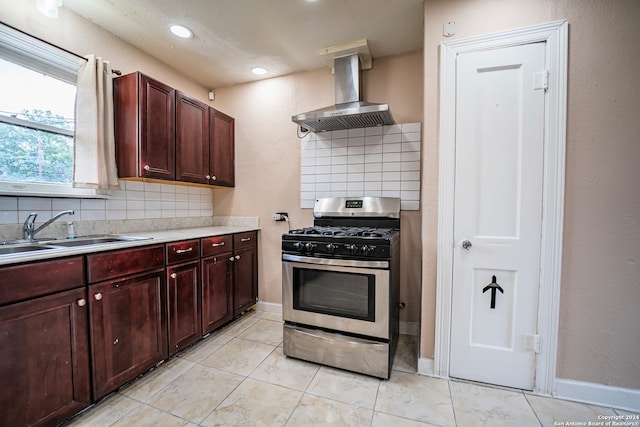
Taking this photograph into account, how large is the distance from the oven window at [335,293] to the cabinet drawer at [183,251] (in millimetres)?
794

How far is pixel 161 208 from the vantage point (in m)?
2.50

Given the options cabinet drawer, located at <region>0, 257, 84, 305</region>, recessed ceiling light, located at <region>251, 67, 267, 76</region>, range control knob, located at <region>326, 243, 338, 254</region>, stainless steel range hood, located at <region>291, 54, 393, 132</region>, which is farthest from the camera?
recessed ceiling light, located at <region>251, 67, 267, 76</region>

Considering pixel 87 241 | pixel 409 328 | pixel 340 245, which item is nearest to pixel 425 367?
pixel 409 328

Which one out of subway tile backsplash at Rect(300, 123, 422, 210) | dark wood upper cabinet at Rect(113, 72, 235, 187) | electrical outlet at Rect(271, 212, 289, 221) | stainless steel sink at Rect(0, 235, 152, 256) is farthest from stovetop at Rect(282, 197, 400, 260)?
stainless steel sink at Rect(0, 235, 152, 256)

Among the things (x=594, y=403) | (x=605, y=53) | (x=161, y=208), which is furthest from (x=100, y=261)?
(x=605, y=53)

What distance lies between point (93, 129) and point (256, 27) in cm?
139

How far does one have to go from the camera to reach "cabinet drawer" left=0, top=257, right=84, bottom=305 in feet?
3.69

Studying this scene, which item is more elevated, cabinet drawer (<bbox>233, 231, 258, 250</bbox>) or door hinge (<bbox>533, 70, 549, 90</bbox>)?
door hinge (<bbox>533, 70, 549, 90</bbox>)

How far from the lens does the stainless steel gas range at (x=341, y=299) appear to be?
1734 millimetres

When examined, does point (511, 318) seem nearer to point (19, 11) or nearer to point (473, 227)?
point (473, 227)

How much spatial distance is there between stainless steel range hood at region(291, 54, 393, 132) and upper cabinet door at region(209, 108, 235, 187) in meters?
0.97

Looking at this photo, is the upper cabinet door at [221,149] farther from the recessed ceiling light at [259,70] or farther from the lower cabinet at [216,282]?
the lower cabinet at [216,282]

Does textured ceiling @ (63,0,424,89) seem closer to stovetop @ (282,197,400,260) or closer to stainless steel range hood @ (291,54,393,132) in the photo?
stainless steel range hood @ (291,54,393,132)

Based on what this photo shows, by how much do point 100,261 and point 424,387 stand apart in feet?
6.71
